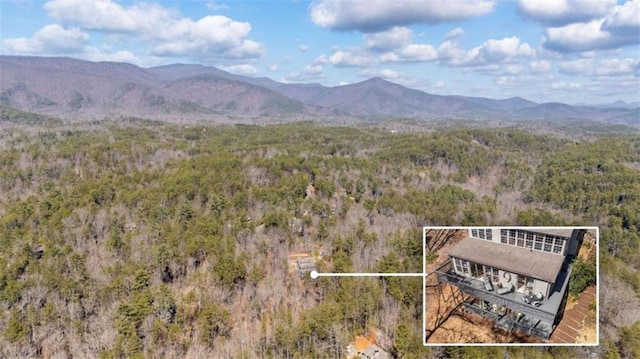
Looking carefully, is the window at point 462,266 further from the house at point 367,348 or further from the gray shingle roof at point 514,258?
the house at point 367,348

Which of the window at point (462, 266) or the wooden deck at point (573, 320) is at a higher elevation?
the window at point (462, 266)

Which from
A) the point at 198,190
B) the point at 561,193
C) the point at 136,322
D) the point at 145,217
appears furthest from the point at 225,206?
the point at 561,193

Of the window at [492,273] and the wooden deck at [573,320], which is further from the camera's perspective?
the wooden deck at [573,320]

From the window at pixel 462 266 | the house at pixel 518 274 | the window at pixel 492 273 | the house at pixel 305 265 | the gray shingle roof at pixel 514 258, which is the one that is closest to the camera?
the gray shingle roof at pixel 514 258

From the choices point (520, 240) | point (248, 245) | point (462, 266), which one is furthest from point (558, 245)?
point (248, 245)

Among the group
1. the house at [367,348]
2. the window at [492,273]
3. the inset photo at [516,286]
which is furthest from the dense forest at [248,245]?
the window at [492,273]

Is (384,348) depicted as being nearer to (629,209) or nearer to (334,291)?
(334,291)
